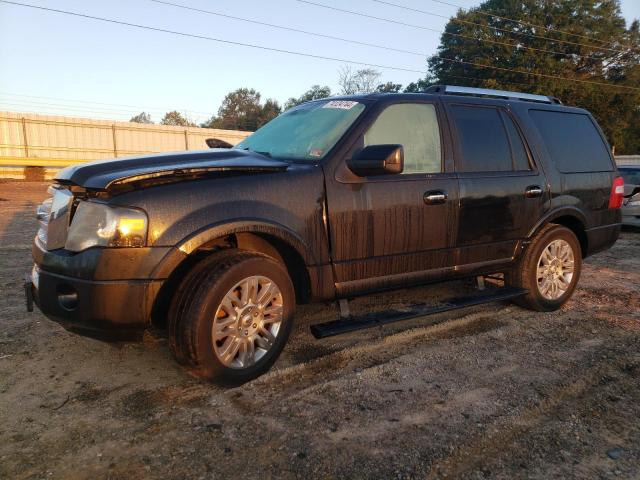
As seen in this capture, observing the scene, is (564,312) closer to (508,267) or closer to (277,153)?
(508,267)

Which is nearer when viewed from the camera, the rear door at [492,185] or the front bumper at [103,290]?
the front bumper at [103,290]

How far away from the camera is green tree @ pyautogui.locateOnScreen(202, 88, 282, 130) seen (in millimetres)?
74812

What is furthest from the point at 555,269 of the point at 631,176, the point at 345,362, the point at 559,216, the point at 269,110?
the point at 269,110

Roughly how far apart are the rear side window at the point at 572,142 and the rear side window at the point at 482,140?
56 centimetres

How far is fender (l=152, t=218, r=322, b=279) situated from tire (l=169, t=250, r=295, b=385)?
0.50ft

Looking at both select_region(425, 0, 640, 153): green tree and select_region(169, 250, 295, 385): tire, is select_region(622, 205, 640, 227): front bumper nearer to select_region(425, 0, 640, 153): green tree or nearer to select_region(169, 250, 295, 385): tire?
select_region(169, 250, 295, 385): tire

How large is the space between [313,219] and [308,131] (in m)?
0.89

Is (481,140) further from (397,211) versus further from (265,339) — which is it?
(265,339)

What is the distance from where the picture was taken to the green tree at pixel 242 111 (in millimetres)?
74812

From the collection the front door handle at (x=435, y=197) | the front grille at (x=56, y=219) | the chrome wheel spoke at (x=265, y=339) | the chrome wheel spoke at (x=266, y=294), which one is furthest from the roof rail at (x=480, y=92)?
the front grille at (x=56, y=219)

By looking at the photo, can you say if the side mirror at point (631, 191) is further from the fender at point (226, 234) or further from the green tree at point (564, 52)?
the green tree at point (564, 52)

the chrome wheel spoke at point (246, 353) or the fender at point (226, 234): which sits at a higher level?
the fender at point (226, 234)

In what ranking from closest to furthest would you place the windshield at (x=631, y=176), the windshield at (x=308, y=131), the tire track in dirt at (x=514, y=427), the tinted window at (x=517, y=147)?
the tire track in dirt at (x=514, y=427) → the windshield at (x=308, y=131) → the tinted window at (x=517, y=147) → the windshield at (x=631, y=176)

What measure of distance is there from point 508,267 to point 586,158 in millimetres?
1507
